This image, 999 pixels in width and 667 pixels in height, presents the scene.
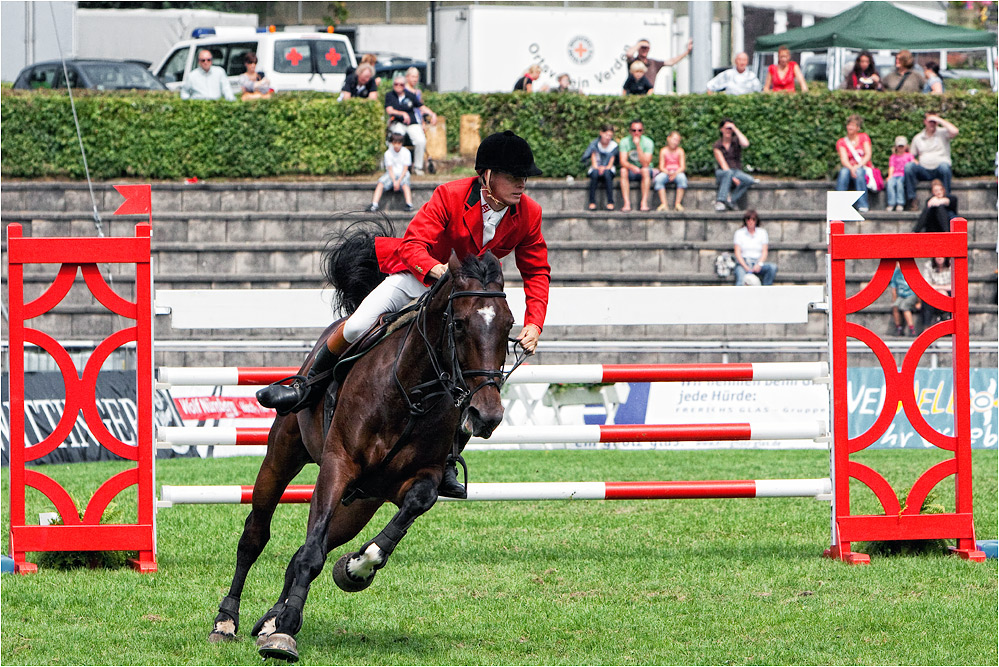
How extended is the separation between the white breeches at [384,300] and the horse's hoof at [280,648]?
1538mm

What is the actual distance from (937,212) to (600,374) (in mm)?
12645

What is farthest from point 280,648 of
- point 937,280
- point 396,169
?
point 396,169

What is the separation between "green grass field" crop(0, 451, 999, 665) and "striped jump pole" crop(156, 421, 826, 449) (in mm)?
780

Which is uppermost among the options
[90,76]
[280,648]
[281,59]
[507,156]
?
[281,59]

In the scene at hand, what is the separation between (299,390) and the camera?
6367mm

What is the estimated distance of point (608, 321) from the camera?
8.52m

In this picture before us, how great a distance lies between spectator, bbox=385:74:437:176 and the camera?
21266mm

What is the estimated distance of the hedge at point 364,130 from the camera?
2175cm

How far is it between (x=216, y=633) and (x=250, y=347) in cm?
885

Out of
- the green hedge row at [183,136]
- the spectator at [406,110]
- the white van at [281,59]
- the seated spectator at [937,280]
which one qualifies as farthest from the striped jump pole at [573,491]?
the white van at [281,59]

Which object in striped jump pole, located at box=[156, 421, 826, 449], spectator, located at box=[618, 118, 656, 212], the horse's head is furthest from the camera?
spectator, located at box=[618, 118, 656, 212]

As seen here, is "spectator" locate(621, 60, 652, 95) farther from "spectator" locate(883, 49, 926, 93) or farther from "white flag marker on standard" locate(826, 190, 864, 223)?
"white flag marker on standard" locate(826, 190, 864, 223)

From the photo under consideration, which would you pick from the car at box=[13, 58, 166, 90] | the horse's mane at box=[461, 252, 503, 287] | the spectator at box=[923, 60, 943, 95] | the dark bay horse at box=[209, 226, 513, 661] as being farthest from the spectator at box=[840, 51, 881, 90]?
the horse's mane at box=[461, 252, 503, 287]

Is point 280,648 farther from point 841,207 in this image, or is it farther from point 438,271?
point 841,207
